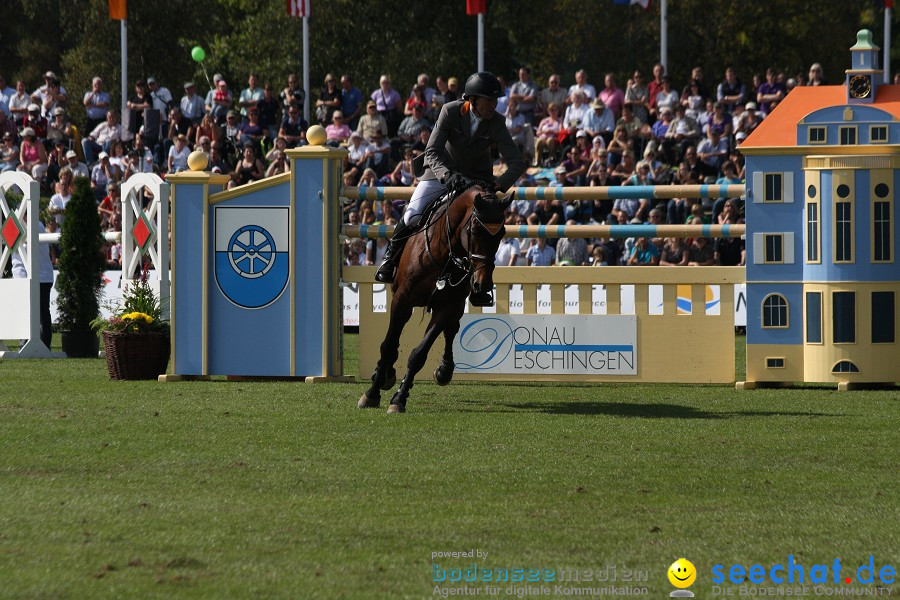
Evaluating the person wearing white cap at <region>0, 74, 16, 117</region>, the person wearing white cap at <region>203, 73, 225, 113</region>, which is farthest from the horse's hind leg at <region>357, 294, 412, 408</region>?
the person wearing white cap at <region>0, 74, 16, 117</region>

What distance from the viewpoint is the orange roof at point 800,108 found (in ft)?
39.6

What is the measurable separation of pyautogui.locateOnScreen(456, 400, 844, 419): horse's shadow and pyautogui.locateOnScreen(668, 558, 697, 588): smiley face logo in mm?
4786

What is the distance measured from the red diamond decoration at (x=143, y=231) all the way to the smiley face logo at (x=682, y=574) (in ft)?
40.1

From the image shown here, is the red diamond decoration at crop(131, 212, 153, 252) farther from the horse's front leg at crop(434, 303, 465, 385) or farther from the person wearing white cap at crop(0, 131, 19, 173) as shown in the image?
the person wearing white cap at crop(0, 131, 19, 173)

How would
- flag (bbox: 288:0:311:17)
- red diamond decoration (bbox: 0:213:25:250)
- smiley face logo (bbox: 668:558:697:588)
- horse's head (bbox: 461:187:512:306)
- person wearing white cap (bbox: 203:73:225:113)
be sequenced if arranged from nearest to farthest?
smiley face logo (bbox: 668:558:697:588), horse's head (bbox: 461:187:512:306), red diamond decoration (bbox: 0:213:25:250), person wearing white cap (bbox: 203:73:225:113), flag (bbox: 288:0:311:17)

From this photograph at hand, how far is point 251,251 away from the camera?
41.3 feet

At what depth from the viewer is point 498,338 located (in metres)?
12.3

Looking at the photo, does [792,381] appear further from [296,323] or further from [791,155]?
[296,323]

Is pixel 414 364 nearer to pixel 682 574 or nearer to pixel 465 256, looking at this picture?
pixel 465 256

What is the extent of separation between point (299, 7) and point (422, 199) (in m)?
18.1

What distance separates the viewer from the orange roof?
1208cm

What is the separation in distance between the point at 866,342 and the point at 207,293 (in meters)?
5.55

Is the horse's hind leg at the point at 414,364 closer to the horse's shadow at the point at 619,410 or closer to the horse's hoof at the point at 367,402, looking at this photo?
the horse's hoof at the point at 367,402

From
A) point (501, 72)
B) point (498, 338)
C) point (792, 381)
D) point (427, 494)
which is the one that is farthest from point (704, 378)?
point (501, 72)
